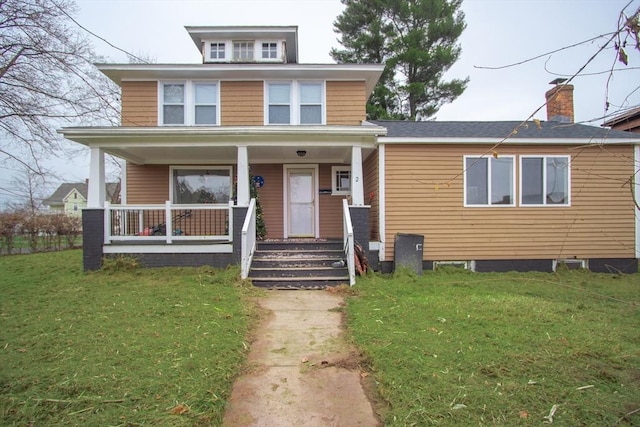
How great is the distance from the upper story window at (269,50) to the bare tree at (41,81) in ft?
15.8

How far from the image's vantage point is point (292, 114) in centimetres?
1046

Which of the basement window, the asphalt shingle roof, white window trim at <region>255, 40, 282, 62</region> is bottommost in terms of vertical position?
the basement window

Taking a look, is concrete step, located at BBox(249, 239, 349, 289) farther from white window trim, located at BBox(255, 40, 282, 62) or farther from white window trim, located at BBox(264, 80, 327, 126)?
white window trim, located at BBox(255, 40, 282, 62)

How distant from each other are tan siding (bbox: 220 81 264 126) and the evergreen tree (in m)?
10.7

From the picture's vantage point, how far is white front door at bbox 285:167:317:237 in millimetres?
11008

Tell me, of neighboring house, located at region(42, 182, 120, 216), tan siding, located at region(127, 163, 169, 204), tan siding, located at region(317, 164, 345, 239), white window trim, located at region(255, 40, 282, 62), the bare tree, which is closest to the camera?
the bare tree

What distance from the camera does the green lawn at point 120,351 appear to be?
286 cm

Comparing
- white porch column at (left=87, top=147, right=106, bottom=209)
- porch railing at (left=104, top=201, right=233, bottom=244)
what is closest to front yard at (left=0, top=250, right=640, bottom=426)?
porch railing at (left=104, top=201, right=233, bottom=244)

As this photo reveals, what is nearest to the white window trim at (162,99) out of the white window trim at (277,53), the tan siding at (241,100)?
the tan siding at (241,100)

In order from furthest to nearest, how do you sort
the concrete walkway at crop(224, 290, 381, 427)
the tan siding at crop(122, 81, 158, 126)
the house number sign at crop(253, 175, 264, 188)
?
Result: the house number sign at crop(253, 175, 264, 188)
the tan siding at crop(122, 81, 158, 126)
the concrete walkway at crop(224, 290, 381, 427)

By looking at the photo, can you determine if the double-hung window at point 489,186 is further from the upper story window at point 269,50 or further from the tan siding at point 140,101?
the tan siding at point 140,101

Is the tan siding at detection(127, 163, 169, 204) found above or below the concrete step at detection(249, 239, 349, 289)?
above

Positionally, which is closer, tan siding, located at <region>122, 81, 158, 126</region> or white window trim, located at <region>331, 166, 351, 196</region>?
tan siding, located at <region>122, 81, 158, 126</region>

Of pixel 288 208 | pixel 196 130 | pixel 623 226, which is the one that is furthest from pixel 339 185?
pixel 623 226
